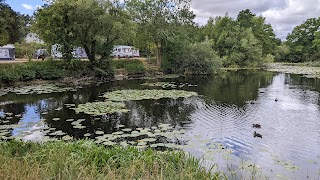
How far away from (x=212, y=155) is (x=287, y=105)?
35.5 ft

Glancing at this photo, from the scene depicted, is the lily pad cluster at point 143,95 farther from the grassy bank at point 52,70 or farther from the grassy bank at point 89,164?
the grassy bank at point 89,164

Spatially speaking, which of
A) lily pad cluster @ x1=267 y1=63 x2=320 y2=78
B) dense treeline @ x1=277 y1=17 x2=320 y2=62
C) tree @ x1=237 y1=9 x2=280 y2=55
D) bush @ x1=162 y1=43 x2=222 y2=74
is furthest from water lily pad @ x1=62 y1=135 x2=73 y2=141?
dense treeline @ x1=277 y1=17 x2=320 y2=62

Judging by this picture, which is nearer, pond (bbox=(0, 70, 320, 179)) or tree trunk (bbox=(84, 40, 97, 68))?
pond (bbox=(0, 70, 320, 179))

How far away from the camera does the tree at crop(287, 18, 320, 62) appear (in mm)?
74688

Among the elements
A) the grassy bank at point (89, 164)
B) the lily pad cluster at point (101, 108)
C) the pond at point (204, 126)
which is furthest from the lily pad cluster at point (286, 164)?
the lily pad cluster at point (101, 108)

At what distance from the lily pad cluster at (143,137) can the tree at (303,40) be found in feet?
237

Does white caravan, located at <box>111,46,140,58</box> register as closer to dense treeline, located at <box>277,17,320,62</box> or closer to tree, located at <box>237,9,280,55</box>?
tree, located at <box>237,9,280,55</box>

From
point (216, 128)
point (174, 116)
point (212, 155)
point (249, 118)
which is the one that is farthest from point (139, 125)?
point (249, 118)

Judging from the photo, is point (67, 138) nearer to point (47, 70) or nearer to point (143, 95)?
point (143, 95)

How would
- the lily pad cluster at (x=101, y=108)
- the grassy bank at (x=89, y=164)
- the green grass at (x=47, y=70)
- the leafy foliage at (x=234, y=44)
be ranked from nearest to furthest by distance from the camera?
the grassy bank at (x=89, y=164) < the lily pad cluster at (x=101, y=108) < the green grass at (x=47, y=70) < the leafy foliage at (x=234, y=44)

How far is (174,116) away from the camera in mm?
15172

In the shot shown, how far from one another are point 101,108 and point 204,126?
6.35 metres

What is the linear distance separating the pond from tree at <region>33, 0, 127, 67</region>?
33.1 ft

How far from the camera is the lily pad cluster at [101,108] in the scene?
15484mm
